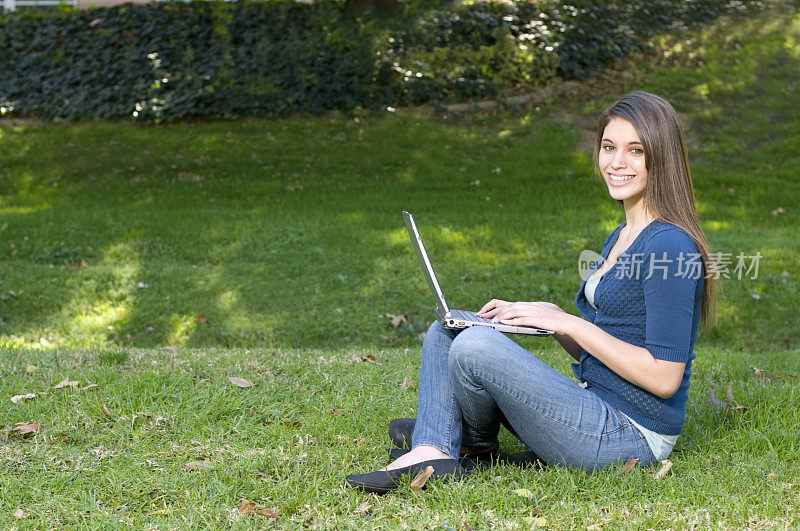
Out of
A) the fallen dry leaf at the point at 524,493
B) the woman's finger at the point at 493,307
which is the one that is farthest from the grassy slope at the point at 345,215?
the fallen dry leaf at the point at 524,493

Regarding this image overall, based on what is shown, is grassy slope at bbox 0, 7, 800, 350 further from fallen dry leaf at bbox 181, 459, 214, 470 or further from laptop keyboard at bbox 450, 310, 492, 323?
laptop keyboard at bbox 450, 310, 492, 323

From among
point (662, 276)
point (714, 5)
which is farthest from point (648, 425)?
point (714, 5)

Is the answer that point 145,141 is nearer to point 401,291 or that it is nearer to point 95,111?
point 95,111

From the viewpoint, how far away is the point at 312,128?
12.8m

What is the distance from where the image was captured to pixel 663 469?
2893mm

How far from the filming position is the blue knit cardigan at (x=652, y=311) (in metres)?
2.51

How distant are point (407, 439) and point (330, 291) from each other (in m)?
4.91

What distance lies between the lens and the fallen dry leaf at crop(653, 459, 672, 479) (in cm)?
287

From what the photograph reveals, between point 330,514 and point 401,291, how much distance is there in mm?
5116

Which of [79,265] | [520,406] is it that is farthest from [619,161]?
[79,265]

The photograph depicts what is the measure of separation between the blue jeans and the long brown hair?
64cm

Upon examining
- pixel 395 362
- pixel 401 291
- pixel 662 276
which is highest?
pixel 662 276

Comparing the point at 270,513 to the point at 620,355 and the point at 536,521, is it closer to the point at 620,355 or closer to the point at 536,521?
the point at 536,521

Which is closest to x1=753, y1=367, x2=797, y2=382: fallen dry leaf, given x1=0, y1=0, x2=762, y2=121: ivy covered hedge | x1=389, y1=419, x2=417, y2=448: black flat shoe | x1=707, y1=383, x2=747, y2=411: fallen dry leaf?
x1=707, y1=383, x2=747, y2=411: fallen dry leaf
